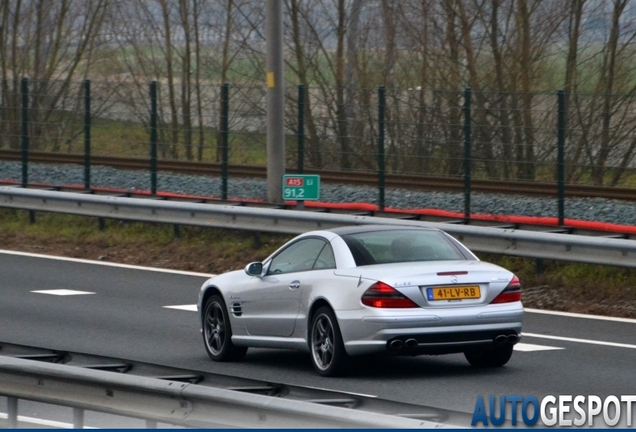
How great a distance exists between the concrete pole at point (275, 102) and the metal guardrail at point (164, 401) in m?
12.2

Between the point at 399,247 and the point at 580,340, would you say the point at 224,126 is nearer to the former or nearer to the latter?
the point at 580,340

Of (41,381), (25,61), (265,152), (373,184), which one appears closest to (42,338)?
(41,381)

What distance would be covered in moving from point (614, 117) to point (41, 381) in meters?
13.2

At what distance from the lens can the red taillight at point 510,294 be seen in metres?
10.6

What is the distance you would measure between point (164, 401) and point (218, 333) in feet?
18.8

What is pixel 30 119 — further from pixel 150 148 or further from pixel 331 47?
pixel 331 47

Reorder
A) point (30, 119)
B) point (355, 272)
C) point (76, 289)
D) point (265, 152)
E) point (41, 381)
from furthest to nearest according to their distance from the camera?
1. point (30, 119)
2. point (265, 152)
3. point (76, 289)
4. point (355, 272)
5. point (41, 381)

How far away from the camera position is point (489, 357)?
36.9 feet

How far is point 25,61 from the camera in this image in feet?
108

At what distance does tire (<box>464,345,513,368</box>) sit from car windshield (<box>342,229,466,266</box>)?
0.84 meters

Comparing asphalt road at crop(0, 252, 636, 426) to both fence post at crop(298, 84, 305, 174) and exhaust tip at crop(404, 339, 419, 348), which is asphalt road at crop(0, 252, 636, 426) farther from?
fence post at crop(298, 84, 305, 174)

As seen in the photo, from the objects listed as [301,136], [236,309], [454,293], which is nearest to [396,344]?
[454,293]

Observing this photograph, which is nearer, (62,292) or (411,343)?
(411,343)

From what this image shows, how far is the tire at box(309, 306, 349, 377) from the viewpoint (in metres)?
10.6
